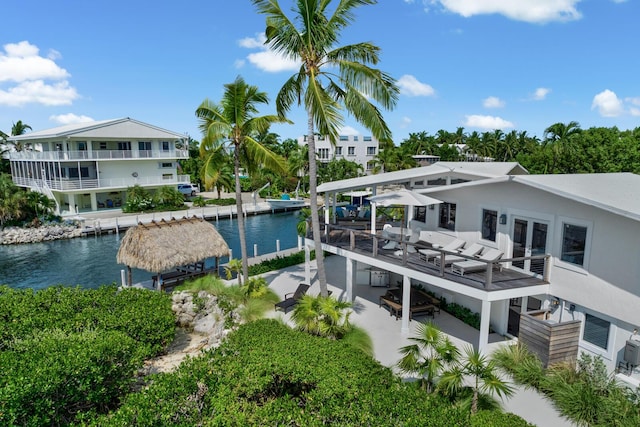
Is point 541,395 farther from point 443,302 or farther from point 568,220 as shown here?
point 443,302

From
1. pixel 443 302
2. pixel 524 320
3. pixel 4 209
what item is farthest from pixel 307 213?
pixel 4 209

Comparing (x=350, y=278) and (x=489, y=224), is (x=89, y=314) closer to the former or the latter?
(x=350, y=278)

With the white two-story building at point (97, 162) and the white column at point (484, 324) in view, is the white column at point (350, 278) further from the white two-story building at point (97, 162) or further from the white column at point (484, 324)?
the white two-story building at point (97, 162)

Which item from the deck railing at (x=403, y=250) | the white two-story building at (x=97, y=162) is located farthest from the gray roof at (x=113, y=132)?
the deck railing at (x=403, y=250)

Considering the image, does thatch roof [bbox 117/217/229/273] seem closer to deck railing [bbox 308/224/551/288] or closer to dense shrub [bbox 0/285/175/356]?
dense shrub [bbox 0/285/175/356]

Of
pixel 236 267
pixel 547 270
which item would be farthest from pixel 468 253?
pixel 236 267

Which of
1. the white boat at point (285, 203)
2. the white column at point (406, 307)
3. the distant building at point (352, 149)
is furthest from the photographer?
the distant building at point (352, 149)
